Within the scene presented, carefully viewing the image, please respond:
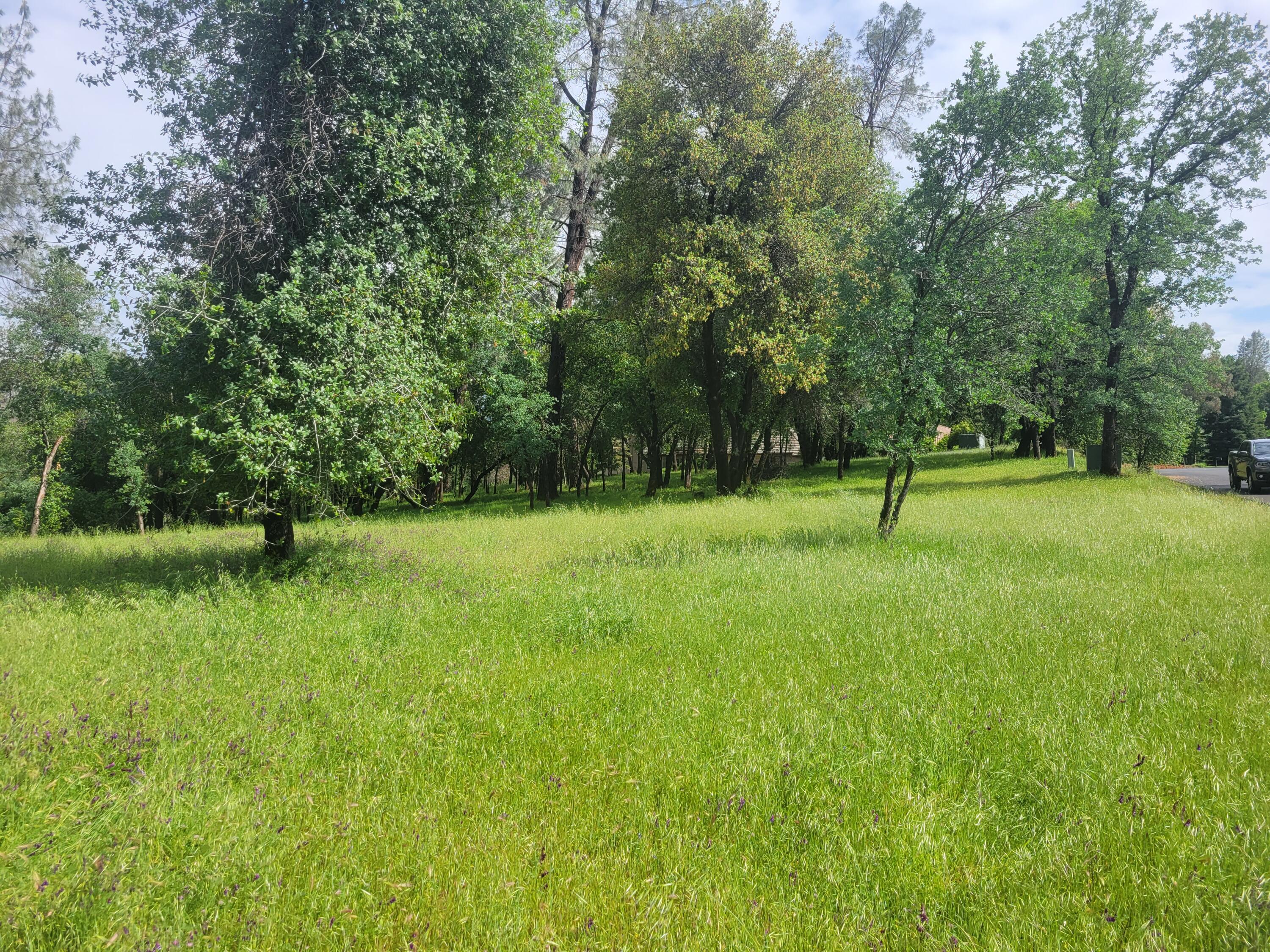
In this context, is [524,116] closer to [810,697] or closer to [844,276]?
[844,276]

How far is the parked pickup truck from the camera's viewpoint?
2080 centimetres

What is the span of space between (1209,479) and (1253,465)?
7.95 metres

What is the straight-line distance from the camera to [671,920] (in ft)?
8.41

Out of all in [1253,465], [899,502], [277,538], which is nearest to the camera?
[277,538]

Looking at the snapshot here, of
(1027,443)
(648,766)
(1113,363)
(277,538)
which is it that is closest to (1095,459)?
(1113,363)

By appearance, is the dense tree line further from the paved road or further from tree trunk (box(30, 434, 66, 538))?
tree trunk (box(30, 434, 66, 538))

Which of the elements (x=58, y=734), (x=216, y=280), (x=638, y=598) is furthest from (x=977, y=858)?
(x=216, y=280)

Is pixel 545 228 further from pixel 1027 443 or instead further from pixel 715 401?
pixel 1027 443

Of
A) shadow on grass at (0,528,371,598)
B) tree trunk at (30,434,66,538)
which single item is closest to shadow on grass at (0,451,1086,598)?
shadow on grass at (0,528,371,598)

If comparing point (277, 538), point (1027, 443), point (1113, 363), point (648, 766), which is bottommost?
point (648, 766)

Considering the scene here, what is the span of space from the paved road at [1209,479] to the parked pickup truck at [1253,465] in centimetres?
34

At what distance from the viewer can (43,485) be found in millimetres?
31047

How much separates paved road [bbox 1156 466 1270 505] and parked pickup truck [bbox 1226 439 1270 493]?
34 cm

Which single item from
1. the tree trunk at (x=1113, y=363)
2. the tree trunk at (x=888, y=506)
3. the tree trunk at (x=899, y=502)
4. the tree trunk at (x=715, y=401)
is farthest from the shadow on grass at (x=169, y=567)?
the tree trunk at (x=1113, y=363)
